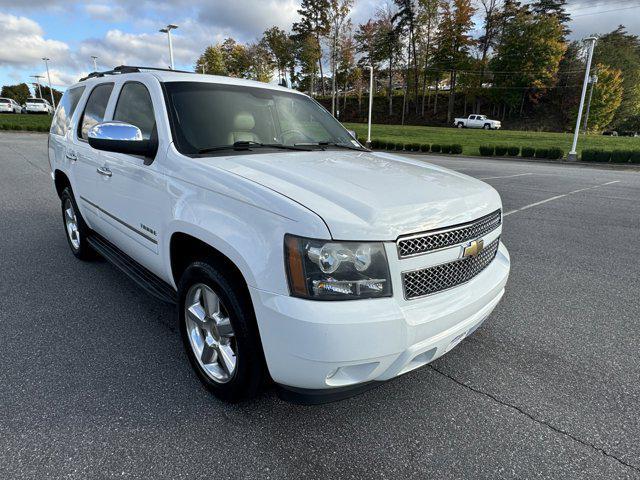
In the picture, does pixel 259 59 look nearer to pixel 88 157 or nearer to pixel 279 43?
pixel 279 43

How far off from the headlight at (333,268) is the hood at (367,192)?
0.06 metres

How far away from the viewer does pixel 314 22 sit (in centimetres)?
5625

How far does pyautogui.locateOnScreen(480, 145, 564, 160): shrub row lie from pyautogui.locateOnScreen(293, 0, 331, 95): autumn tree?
121ft

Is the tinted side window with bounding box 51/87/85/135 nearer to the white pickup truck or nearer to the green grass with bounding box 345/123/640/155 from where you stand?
the green grass with bounding box 345/123/640/155

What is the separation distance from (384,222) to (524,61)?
63667 mm

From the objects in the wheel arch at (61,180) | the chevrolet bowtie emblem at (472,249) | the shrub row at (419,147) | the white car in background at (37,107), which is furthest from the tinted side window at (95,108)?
the white car in background at (37,107)

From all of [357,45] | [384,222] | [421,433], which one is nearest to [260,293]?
[384,222]

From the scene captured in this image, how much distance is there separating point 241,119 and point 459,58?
63.2 metres

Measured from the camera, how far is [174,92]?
2.92 m

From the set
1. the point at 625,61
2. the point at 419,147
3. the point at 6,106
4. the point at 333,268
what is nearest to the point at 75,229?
the point at 333,268

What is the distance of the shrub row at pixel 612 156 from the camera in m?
20.6

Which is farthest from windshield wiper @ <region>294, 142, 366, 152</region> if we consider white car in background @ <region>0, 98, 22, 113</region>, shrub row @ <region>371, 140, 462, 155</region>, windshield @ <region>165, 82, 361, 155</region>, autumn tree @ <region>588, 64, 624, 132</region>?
autumn tree @ <region>588, 64, 624, 132</region>

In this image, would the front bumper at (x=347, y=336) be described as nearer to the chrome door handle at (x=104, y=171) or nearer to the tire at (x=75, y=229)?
the chrome door handle at (x=104, y=171)

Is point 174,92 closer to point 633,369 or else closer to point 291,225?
point 291,225
